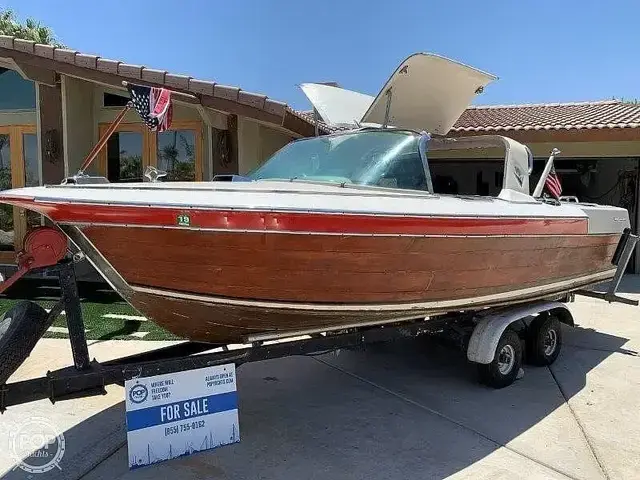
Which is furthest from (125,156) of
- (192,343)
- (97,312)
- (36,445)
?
(36,445)

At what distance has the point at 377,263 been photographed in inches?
124

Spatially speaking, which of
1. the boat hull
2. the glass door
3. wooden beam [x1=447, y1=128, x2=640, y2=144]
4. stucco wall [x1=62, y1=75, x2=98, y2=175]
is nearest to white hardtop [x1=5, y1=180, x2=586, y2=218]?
the boat hull

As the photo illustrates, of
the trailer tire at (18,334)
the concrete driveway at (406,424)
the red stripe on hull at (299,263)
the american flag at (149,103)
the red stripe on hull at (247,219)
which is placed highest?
the american flag at (149,103)

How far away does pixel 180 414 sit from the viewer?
3088mm

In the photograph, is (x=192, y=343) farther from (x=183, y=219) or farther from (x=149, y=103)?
(x=149, y=103)

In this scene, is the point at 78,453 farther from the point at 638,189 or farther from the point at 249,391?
the point at 638,189

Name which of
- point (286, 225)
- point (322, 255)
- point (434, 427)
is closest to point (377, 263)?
point (322, 255)

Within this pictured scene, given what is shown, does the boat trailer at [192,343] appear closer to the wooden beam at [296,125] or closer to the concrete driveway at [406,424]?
the concrete driveway at [406,424]

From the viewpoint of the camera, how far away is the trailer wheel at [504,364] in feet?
14.1

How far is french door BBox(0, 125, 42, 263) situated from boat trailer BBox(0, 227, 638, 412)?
264 inches

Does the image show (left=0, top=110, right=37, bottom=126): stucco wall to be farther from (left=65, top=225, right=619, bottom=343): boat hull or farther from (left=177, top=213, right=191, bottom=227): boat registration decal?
(left=177, top=213, right=191, bottom=227): boat registration decal

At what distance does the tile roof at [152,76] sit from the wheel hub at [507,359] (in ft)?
13.7

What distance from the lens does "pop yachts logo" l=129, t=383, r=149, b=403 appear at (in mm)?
2943

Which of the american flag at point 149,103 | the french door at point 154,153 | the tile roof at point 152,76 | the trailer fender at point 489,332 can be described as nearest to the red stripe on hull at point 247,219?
the trailer fender at point 489,332
